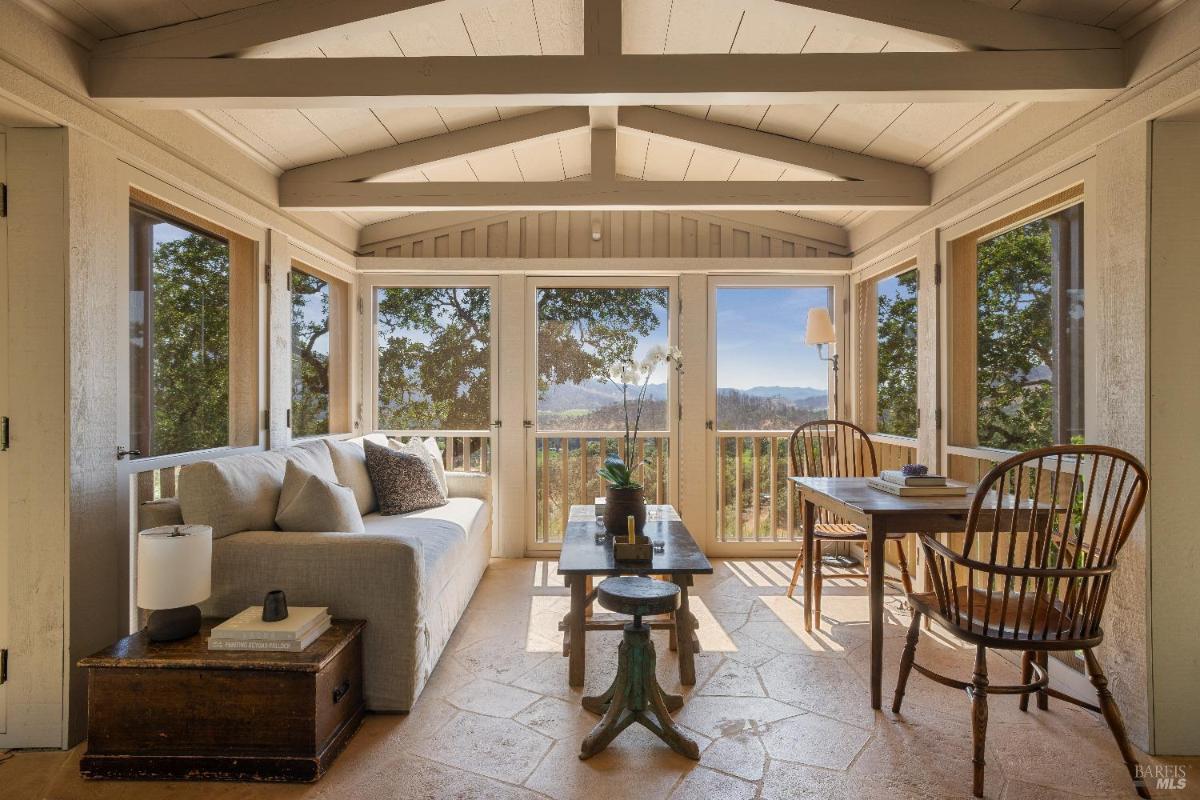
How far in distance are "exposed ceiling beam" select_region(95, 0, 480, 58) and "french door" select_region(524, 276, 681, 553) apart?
2559mm

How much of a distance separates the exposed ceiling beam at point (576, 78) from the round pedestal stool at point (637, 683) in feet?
5.89

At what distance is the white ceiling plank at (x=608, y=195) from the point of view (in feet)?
11.9

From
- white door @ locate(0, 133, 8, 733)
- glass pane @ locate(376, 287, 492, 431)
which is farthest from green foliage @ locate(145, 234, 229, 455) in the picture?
glass pane @ locate(376, 287, 492, 431)

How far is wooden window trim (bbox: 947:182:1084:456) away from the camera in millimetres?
3438

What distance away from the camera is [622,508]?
2.85 metres

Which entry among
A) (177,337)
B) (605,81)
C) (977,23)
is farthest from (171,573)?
(977,23)

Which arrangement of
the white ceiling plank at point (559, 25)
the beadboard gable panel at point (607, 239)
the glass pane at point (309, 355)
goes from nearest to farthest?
the white ceiling plank at point (559, 25), the glass pane at point (309, 355), the beadboard gable panel at point (607, 239)

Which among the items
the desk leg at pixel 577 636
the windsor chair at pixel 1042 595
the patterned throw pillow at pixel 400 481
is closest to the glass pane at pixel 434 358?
the patterned throw pillow at pixel 400 481

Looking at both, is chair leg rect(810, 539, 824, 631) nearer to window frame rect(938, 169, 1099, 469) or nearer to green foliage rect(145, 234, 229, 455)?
window frame rect(938, 169, 1099, 469)

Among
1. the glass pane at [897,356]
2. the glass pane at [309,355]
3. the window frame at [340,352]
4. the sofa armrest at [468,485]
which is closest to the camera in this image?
the glass pane at [309,355]

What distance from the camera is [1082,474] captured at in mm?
2557

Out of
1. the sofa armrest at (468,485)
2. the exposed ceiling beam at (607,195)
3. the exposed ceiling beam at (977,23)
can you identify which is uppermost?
the exposed ceiling beam at (977,23)

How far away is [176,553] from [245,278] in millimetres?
1775

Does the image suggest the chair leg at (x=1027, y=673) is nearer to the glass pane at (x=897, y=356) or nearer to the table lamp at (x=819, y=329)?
the glass pane at (x=897, y=356)
